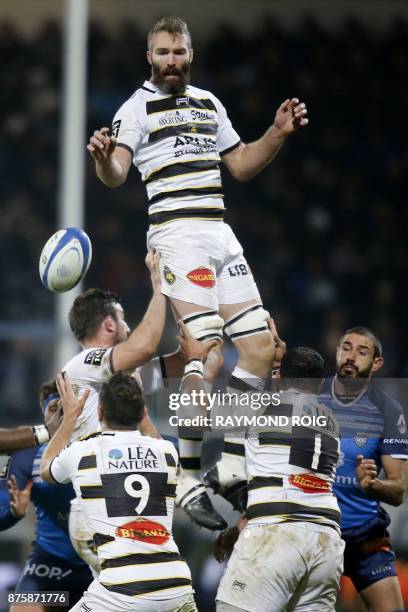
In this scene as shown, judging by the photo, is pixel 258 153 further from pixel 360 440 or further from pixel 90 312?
pixel 360 440

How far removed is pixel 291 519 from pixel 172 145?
188 centimetres

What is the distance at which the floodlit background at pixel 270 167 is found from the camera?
506 inches

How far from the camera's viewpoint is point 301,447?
571 cm

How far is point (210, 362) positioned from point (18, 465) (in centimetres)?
133

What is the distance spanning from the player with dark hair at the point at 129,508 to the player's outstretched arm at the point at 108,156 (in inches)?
38.8

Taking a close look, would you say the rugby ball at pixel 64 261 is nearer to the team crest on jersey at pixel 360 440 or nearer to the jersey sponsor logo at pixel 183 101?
the jersey sponsor logo at pixel 183 101

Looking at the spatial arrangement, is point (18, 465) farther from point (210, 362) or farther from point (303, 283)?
point (303, 283)

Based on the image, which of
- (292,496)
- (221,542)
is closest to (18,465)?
(221,542)

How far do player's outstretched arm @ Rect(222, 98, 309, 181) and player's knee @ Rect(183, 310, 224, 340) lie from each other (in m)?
0.80

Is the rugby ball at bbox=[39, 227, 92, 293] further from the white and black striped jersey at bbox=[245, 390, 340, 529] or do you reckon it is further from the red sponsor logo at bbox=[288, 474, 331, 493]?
the red sponsor logo at bbox=[288, 474, 331, 493]

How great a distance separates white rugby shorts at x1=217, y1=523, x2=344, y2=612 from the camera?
562cm

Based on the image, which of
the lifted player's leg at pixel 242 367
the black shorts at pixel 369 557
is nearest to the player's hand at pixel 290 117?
the lifted player's leg at pixel 242 367

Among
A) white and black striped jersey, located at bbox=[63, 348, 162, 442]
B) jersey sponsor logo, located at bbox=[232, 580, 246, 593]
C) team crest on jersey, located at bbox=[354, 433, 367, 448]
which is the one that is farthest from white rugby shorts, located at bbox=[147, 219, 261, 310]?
jersey sponsor logo, located at bbox=[232, 580, 246, 593]

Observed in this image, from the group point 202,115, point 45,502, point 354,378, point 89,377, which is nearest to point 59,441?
point 89,377
